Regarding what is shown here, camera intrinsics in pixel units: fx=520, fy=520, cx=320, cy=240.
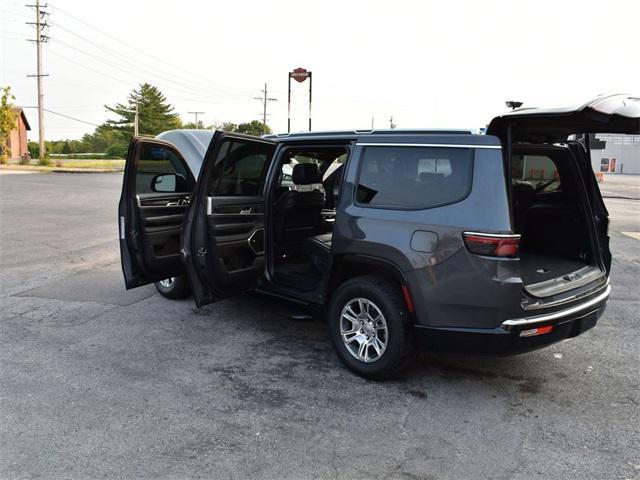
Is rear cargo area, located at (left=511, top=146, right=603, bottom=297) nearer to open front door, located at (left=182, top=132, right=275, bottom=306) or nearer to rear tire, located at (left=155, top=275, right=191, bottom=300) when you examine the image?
open front door, located at (left=182, top=132, right=275, bottom=306)

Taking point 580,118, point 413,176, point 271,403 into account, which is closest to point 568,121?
point 580,118

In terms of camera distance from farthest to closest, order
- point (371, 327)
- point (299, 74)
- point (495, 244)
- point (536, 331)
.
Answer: point (299, 74) → point (371, 327) → point (536, 331) → point (495, 244)

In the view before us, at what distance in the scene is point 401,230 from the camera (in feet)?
12.0

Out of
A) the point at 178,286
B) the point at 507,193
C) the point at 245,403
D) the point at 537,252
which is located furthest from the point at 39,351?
the point at 537,252

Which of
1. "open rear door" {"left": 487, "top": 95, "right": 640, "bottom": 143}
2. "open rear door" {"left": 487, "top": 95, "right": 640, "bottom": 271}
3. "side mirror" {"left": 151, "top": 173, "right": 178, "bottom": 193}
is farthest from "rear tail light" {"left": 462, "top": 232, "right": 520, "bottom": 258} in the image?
"side mirror" {"left": 151, "top": 173, "right": 178, "bottom": 193}

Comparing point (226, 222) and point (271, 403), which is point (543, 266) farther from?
point (226, 222)

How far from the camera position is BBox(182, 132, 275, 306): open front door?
4238 mm

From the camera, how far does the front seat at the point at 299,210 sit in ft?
16.9

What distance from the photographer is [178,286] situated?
228 inches

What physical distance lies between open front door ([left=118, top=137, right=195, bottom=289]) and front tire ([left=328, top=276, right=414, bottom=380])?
195cm

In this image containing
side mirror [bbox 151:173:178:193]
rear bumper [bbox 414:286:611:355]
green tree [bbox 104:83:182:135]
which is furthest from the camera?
green tree [bbox 104:83:182:135]

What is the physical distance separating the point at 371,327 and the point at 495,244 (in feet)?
3.78

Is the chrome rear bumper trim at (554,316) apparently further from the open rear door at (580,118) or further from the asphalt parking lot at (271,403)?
the open rear door at (580,118)

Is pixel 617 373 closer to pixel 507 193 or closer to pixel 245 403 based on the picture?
pixel 507 193
